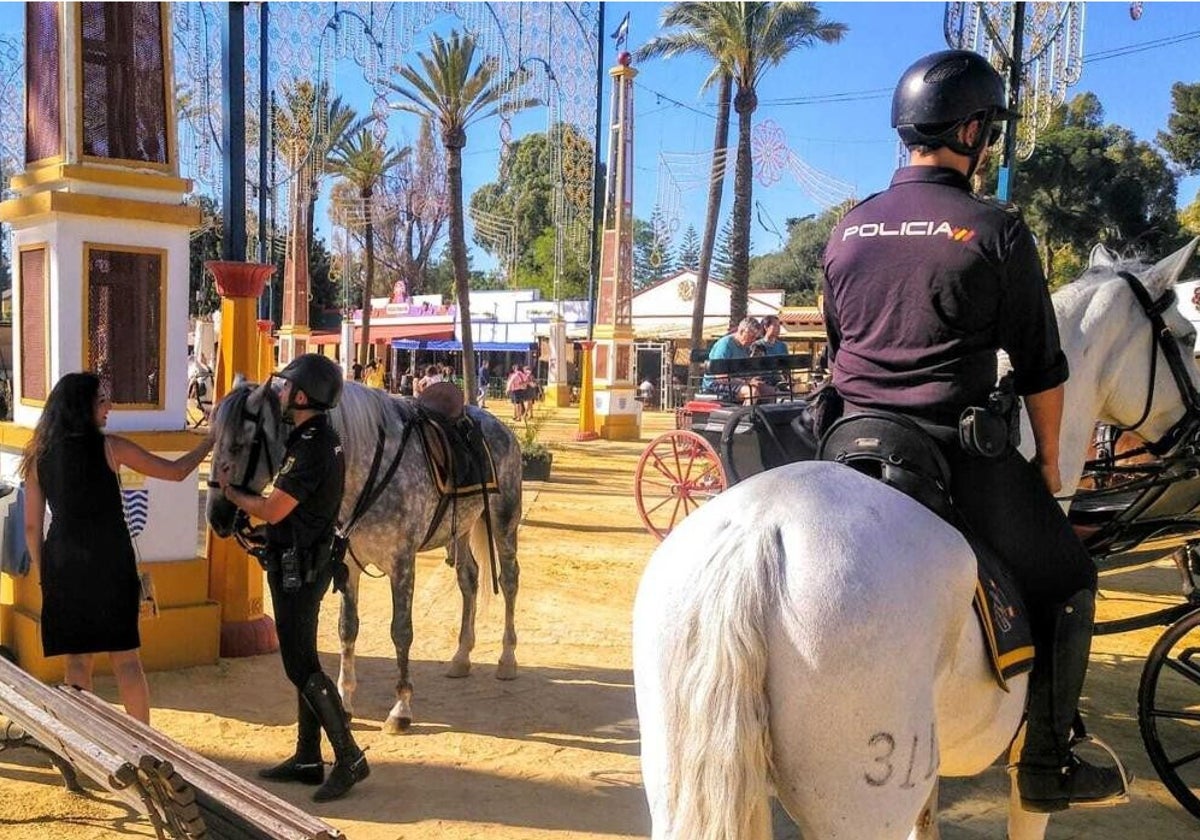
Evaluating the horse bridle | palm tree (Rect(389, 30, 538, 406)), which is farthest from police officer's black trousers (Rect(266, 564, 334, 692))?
palm tree (Rect(389, 30, 538, 406))

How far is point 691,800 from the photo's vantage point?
1658mm

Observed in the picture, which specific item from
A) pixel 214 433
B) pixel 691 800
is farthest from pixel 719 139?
pixel 691 800

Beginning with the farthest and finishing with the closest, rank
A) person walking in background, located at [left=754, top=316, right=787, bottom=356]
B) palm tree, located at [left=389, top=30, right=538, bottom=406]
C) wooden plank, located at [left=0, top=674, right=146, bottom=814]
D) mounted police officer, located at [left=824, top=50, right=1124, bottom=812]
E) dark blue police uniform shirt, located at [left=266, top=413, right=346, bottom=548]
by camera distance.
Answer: palm tree, located at [left=389, top=30, right=538, bottom=406], person walking in background, located at [left=754, top=316, right=787, bottom=356], dark blue police uniform shirt, located at [left=266, top=413, right=346, bottom=548], wooden plank, located at [left=0, top=674, right=146, bottom=814], mounted police officer, located at [left=824, top=50, right=1124, bottom=812]

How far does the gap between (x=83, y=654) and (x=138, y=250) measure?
2.68 meters

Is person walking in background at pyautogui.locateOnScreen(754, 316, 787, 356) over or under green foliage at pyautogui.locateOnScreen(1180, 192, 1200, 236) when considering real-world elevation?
under

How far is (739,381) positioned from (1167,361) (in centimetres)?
476

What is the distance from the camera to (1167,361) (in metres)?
3.64

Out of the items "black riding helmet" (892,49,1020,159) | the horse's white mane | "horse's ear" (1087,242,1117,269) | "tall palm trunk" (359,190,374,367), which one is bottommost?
the horse's white mane

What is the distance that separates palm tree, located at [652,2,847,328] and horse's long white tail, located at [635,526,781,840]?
21053 millimetres

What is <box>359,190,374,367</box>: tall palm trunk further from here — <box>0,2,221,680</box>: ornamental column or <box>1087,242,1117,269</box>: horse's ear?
<box>1087,242,1117,269</box>: horse's ear

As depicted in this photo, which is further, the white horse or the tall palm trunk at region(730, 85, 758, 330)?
the tall palm trunk at region(730, 85, 758, 330)

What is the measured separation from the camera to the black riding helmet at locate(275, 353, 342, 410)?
4066 mm

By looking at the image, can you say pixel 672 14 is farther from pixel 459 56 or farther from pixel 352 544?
pixel 352 544

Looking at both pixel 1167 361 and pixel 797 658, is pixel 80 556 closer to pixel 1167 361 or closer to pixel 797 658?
pixel 797 658
